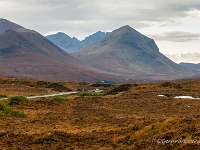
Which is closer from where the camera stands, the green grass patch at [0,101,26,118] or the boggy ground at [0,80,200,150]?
the boggy ground at [0,80,200,150]

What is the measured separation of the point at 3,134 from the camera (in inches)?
987

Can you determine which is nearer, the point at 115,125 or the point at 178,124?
the point at 178,124

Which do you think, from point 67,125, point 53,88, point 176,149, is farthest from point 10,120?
point 53,88

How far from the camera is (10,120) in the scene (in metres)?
33.1

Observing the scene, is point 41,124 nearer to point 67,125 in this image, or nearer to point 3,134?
point 67,125

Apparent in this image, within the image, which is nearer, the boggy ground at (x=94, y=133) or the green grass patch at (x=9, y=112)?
the boggy ground at (x=94, y=133)

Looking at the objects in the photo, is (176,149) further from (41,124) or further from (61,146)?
(41,124)

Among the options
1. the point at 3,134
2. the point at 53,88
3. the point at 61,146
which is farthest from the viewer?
the point at 53,88

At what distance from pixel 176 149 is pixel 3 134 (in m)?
14.1

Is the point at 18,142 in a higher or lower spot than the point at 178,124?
lower

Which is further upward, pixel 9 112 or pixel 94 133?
pixel 9 112

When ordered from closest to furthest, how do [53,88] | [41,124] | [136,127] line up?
[136,127] < [41,124] < [53,88]

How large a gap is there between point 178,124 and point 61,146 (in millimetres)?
8740

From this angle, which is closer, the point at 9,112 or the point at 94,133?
the point at 94,133
